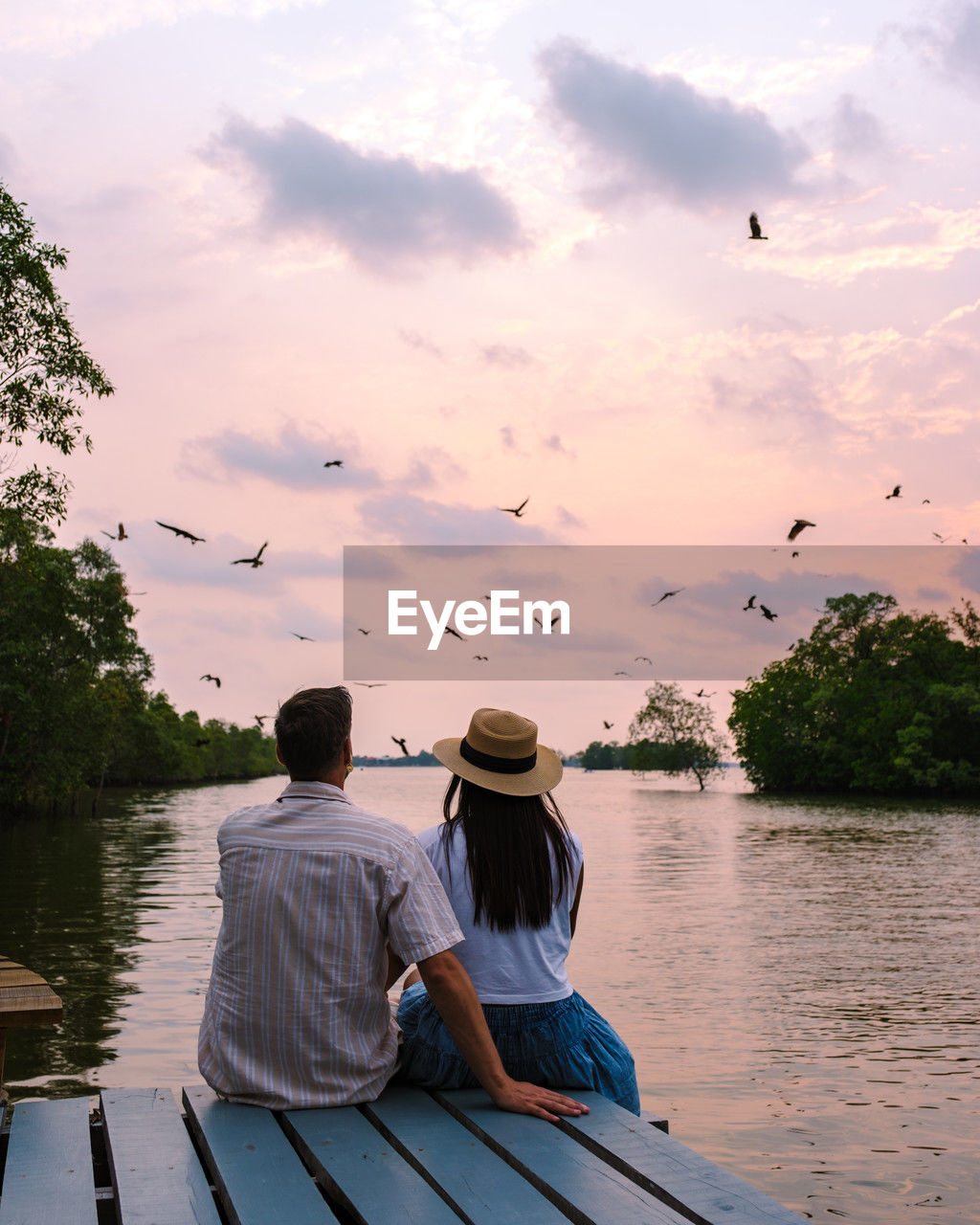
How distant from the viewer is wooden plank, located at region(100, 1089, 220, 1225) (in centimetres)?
288

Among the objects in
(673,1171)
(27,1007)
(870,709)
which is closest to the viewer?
(673,1171)

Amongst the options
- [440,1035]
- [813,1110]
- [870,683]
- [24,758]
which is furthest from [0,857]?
[870,683]

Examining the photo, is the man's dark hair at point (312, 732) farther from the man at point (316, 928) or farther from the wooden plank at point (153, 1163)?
the wooden plank at point (153, 1163)

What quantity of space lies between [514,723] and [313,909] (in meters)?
0.94

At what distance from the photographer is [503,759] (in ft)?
13.2

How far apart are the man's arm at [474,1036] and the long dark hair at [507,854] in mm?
482

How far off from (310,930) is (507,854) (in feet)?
2.38

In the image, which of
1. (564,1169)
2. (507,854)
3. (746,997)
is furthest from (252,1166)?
(746,997)

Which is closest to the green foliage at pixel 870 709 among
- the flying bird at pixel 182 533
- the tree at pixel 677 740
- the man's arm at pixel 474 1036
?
the tree at pixel 677 740

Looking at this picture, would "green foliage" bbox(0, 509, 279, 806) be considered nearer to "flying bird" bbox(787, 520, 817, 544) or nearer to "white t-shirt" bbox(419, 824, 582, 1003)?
"flying bird" bbox(787, 520, 817, 544)

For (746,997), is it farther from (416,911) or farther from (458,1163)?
(458,1163)

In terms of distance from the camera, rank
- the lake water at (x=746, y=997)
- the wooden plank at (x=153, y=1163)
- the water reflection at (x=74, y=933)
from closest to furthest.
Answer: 1. the wooden plank at (x=153, y=1163)
2. the lake water at (x=746, y=997)
3. the water reflection at (x=74, y=933)

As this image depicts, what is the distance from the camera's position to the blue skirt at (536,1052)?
12.9 ft

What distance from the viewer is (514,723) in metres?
4.16
